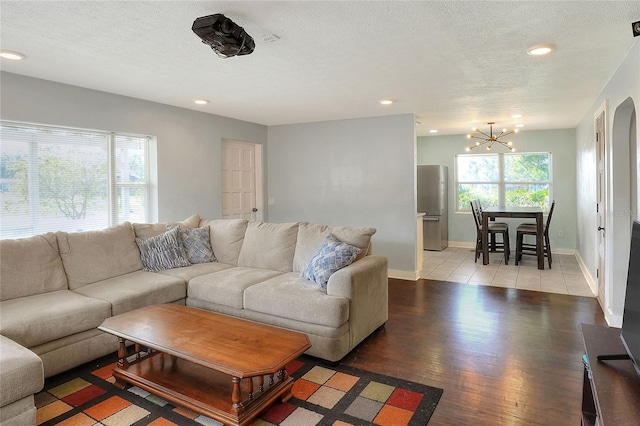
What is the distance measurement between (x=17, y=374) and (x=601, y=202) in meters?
4.94

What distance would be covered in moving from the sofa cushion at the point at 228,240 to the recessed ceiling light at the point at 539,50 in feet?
9.86

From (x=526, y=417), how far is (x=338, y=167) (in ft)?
13.8

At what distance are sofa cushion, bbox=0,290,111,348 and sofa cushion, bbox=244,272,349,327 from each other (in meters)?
1.09

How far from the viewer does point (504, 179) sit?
772cm

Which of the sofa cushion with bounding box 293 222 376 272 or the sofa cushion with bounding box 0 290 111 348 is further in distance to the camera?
the sofa cushion with bounding box 293 222 376 272

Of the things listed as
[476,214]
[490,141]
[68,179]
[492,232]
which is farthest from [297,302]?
[490,141]

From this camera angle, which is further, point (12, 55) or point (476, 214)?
point (476, 214)

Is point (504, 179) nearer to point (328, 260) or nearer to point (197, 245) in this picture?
point (328, 260)

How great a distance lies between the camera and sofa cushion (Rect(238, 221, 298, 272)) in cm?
378

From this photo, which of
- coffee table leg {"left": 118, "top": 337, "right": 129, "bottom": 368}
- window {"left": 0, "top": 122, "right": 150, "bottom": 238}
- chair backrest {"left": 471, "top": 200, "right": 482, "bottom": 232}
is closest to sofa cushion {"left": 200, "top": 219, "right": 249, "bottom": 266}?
window {"left": 0, "top": 122, "right": 150, "bottom": 238}

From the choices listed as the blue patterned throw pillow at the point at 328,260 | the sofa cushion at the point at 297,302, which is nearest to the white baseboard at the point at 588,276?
the blue patterned throw pillow at the point at 328,260

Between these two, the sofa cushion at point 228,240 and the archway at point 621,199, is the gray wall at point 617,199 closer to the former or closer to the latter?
the archway at point 621,199

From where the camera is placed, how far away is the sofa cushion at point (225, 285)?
323 cm

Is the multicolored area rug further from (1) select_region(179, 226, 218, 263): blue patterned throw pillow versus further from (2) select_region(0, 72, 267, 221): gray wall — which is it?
(2) select_region(0, 72, 267, 221): gray wall
